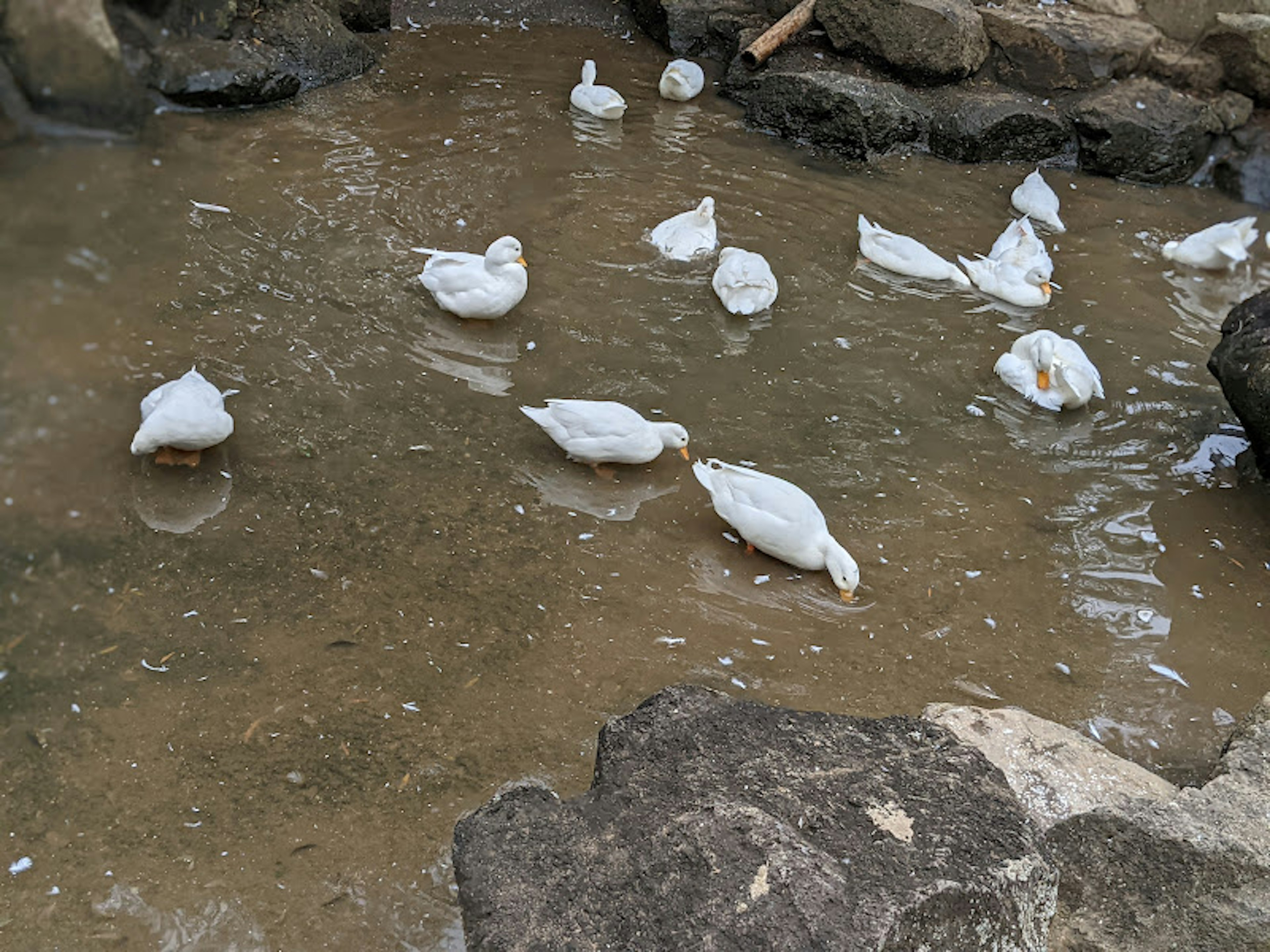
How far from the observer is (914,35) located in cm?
876

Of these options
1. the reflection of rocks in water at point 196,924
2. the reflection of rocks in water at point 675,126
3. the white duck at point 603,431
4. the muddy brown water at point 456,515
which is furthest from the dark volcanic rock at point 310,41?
the reflection of rocks in water at point 196,924

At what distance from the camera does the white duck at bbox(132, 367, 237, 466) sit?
4.05m

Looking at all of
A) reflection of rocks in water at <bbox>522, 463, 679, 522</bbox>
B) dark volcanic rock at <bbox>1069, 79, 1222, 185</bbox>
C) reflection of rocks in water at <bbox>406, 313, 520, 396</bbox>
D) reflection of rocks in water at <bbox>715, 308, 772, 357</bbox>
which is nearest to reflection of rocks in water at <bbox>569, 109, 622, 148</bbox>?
reflection of rocks in water at <bbox>715, 308, 772, 357</bbox>

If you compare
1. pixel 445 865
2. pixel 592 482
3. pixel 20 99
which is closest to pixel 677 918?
pixel 445 865

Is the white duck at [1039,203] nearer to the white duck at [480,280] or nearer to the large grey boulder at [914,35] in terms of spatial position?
the large grey boulder at [914,35]

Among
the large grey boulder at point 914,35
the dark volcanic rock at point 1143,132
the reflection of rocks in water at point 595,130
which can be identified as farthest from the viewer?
Result: the large grey boulder at point 914,35

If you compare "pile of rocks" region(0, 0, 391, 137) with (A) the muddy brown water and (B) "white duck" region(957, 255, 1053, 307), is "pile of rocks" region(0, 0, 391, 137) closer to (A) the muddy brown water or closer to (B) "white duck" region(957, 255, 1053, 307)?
(A) the muddy brown water

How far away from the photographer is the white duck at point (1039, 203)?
24.9ft

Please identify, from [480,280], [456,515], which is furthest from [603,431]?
[480,280]

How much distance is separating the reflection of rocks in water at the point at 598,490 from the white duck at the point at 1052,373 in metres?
2.07

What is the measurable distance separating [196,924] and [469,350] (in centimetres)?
325

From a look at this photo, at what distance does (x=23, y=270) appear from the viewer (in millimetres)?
1199

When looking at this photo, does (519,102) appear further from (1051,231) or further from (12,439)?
(12,439)

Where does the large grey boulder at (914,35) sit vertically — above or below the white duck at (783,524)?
above
